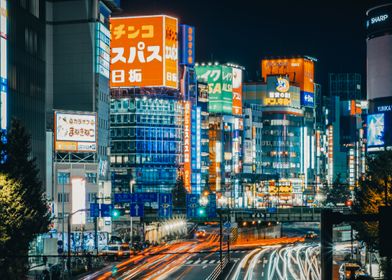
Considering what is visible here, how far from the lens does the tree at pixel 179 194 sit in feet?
505

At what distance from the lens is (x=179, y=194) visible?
155750 millimetres

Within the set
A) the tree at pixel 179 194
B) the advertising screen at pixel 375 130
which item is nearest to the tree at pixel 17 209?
the advertising screen at pixel 375 130

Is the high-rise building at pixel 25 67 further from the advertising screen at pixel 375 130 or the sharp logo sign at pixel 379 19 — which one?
the sharp logo sign at pixel 379 19

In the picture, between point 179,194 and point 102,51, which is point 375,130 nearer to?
point 179,194

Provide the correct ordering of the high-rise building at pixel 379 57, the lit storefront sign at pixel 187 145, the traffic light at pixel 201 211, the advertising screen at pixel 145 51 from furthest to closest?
1. the lit storefront sign at pixel 187 145
2. the advertising screen at pixel 145 51
3. the high-rise building at pixel 379 57
4. the traffic light at pixel 201 211

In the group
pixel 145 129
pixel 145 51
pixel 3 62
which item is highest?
pixel 145 51

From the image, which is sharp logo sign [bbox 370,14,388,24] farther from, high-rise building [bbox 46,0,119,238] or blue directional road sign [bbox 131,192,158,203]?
blue directional road sign [bbox 131,192,158,203]

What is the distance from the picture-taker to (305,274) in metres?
79.8

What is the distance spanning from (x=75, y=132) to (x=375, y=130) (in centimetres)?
5608

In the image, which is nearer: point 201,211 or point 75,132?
point 201,211

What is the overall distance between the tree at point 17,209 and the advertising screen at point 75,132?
42.3 meters

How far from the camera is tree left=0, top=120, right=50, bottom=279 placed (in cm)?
5206

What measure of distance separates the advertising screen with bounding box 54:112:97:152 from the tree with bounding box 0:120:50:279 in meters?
42.3

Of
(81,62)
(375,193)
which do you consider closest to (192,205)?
(375,193)
